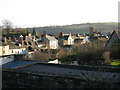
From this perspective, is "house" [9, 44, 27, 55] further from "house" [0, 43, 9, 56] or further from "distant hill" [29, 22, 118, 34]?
"distant hill" [29, 22, 118, 34]

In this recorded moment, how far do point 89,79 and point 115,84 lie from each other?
911 mm

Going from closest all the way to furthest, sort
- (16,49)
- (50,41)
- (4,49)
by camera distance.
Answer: (4,49) < (16,49) < (50,41)

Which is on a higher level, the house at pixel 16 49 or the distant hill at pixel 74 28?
the distant hill at pixel 74 28

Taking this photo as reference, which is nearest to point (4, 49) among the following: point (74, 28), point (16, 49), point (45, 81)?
point (16, 49)

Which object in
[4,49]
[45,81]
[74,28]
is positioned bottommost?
[4,49]

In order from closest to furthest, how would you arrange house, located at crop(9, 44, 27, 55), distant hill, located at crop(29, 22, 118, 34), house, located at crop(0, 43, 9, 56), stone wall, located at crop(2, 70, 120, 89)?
stone wall, located at crop(2, 70, 120, 89) < house, located at crop(0, 43, 9, 56) < house, located at crop(9, 44, 27, 55) < distant hill, located at crop(29, 22, 118, 34)

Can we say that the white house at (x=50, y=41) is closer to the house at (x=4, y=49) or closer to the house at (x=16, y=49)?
the house at (x=16, y=49)

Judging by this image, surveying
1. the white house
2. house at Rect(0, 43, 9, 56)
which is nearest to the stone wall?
house at Rect(0, 43, 9, 56)

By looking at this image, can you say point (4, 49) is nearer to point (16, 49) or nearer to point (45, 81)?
point (16, 49)

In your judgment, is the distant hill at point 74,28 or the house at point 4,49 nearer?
the house at point 4,49

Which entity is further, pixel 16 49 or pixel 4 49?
pixel 16 49

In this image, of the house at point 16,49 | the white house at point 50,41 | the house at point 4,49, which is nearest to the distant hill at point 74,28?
the white house at point 50,41

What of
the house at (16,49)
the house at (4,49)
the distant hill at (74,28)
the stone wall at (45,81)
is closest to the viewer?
the stone wall at (45,81)

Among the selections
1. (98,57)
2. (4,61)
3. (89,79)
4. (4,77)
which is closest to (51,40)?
(98,57)
